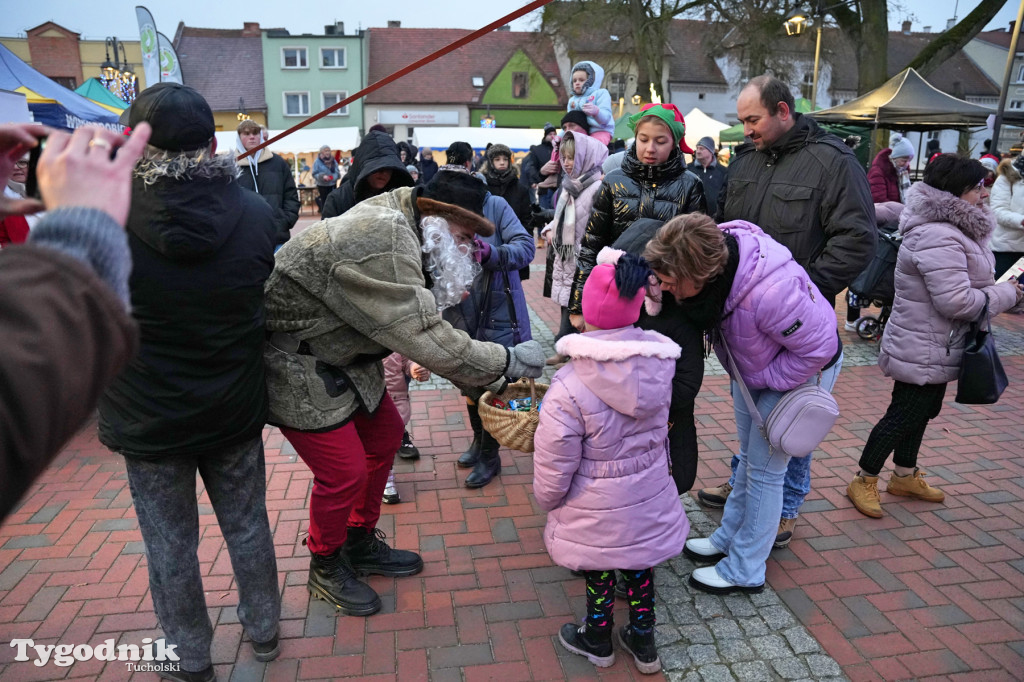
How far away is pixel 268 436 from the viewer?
500 cm

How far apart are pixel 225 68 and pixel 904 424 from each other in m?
49.0

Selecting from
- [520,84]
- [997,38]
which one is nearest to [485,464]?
[520,84]

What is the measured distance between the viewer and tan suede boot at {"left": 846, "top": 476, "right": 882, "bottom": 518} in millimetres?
3795

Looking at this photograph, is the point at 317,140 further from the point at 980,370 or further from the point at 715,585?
the point at 715,585

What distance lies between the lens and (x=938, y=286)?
3455mm

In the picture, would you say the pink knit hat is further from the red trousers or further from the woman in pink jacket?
the red trousers

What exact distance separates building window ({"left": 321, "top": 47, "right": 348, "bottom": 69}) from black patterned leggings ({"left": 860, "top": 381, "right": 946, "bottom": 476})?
46.6m

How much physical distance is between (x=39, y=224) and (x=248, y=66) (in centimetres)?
5006

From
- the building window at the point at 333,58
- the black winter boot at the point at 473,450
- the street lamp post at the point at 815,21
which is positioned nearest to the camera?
the black winter boot at the point at 473,450

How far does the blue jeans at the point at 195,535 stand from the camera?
2365 millimetres

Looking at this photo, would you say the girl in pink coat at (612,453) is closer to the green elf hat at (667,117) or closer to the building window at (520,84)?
the green elf hat at (667,117)

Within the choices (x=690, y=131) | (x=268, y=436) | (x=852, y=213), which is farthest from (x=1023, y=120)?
(x=268, y=436)

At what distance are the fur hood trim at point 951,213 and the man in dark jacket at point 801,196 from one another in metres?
0.57

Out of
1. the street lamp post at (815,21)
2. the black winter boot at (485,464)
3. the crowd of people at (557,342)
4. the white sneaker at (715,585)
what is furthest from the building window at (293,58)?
the white sneaker at (715,585)
